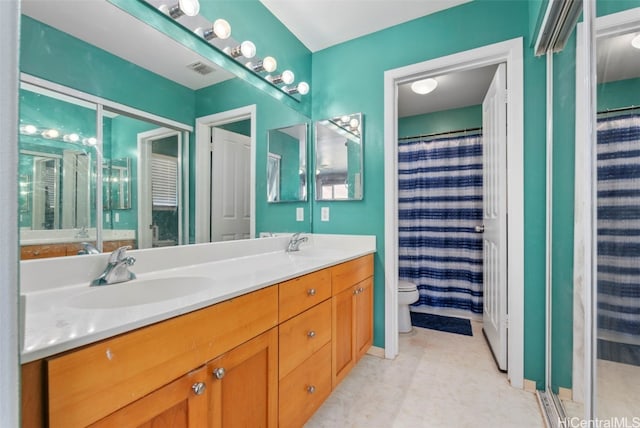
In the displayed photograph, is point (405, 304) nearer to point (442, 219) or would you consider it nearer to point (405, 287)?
point (405, 287)

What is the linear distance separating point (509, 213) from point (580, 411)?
0.99 m

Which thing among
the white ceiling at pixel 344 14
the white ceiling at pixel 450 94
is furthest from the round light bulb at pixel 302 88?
the white ceiling at pixel 450 94

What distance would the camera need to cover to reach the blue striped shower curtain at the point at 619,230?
842 millimetres

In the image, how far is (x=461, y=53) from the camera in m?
1.81

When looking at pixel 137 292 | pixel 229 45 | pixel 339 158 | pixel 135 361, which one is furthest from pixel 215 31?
pixel 135 361

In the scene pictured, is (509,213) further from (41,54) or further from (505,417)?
(41,54)

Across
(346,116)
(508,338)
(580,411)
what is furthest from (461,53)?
(580,411)

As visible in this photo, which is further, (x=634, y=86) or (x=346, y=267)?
(x=346, y=267)

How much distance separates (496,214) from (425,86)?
1313 millimetres

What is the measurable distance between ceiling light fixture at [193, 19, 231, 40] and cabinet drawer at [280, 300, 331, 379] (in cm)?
143

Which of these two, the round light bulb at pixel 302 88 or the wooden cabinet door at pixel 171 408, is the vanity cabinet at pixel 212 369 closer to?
the wooden cabinet door at pixel 171 408

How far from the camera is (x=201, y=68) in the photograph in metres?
1.42

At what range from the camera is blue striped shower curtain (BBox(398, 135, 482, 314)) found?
9.44 ft

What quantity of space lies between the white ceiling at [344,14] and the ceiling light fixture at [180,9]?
68 centimetres
